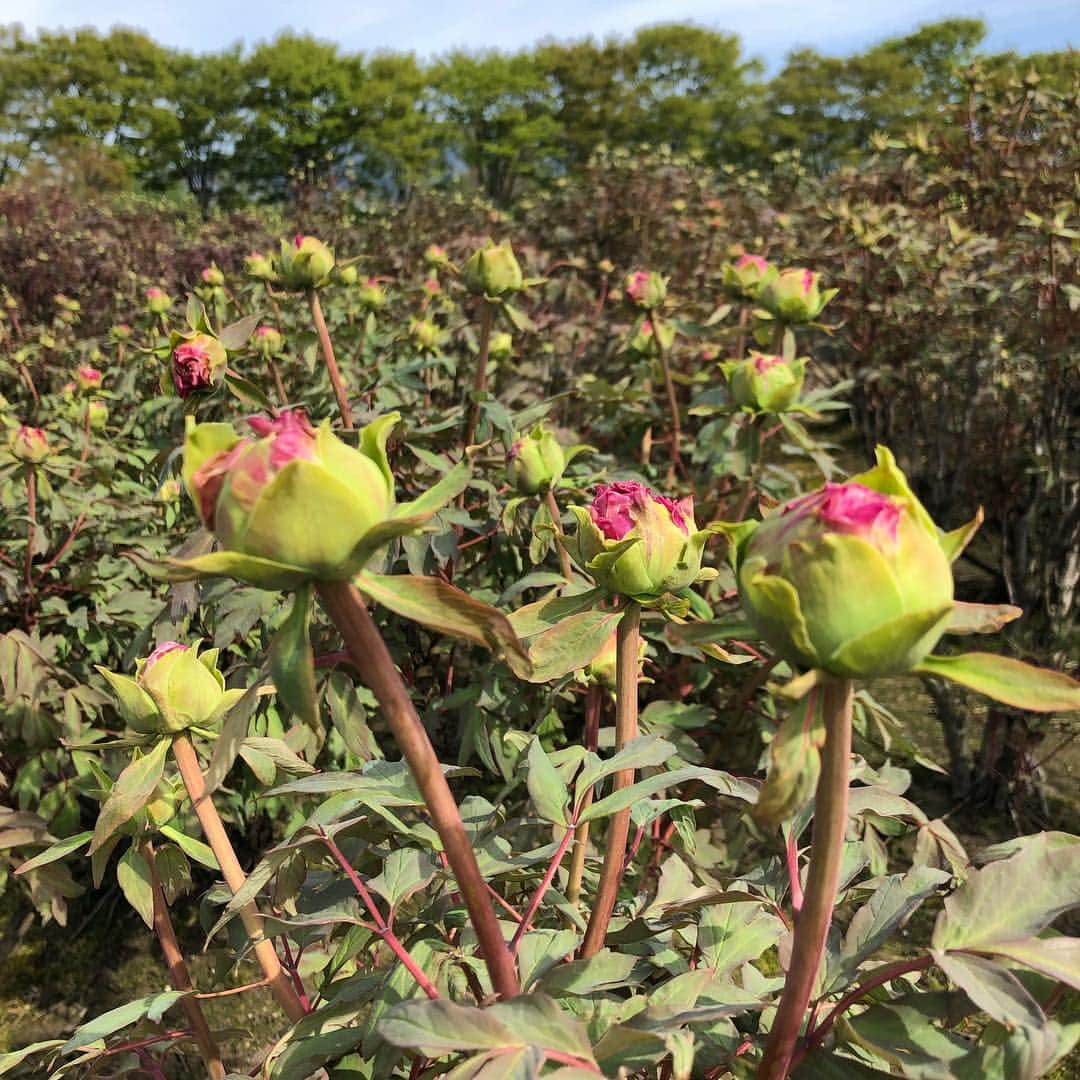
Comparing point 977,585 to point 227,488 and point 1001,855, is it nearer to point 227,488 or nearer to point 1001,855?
point 1001,855

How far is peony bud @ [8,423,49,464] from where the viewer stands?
1951 mm

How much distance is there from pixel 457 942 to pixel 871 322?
365 cm

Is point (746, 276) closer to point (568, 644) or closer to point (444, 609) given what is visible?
point (568, 644)

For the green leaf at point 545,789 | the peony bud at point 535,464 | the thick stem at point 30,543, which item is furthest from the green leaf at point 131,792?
the thick stem at point 30,543

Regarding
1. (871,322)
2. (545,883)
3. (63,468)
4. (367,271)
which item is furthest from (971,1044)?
(367,271)

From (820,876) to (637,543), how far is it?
31 centimetres

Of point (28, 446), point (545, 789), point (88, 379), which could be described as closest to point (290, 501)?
point (545, 789)

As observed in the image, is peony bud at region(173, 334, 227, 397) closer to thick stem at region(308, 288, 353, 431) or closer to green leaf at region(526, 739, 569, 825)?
thick stem at region(308, 288, 353, 431)

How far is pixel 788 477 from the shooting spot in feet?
6.88

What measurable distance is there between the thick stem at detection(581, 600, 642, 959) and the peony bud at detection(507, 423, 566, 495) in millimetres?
670

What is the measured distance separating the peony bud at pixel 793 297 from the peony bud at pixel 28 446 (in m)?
1.62

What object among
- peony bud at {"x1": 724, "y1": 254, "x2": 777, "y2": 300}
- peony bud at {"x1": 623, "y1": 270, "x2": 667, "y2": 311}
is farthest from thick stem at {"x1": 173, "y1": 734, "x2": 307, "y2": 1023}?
peony bud at {"x1": 724, "y1": 254, "x2": 777, "y2": 300}

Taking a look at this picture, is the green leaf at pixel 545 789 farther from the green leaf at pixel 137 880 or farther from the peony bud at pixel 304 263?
the peony bud at pixel 304 263

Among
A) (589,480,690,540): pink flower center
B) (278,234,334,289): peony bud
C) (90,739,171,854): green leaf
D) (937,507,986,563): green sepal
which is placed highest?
(278,234,334,289): peony bud
